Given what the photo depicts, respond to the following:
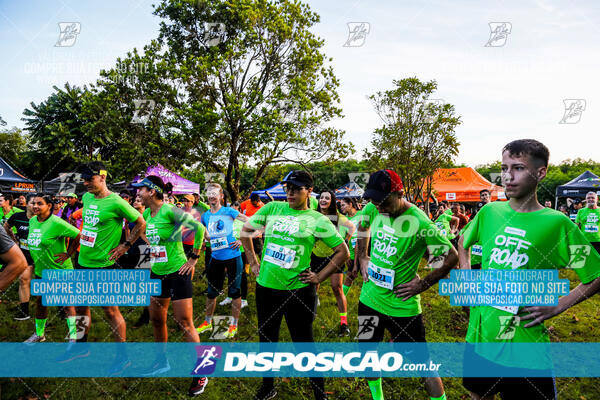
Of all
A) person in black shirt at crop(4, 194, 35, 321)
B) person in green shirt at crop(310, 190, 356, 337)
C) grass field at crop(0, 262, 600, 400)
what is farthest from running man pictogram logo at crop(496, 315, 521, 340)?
person in black shirt at crop(4, 194, 35, 321)

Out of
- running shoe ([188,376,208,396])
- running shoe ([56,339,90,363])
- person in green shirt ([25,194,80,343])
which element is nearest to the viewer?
running shoe ([188,376,208,396])

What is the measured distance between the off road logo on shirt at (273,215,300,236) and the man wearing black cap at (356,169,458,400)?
0.80 meters

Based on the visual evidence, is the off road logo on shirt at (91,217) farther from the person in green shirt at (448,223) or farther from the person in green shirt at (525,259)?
the person in green shirt at (448,223)

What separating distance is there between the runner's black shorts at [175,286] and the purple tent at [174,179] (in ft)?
33.6

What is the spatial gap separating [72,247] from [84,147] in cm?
1906

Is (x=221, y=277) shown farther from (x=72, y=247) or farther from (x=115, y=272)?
(x=72, y=247)

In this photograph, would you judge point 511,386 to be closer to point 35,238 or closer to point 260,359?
point 260,359

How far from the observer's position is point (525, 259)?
1.85 m

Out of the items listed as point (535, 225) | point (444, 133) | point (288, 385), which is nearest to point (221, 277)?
point (288, 385)

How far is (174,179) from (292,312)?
13.1 metres

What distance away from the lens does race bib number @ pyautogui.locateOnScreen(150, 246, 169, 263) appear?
11.6 feet

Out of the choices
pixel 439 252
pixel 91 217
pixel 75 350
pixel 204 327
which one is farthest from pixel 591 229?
pixel 75 350

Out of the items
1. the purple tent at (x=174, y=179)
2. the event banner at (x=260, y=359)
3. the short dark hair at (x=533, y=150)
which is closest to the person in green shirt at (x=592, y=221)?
the event banner at (x=260, y=359)

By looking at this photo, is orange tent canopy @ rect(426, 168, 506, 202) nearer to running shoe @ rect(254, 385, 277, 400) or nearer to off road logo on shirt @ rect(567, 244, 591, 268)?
running shoe @ rect(254, 385, 277, 400)
